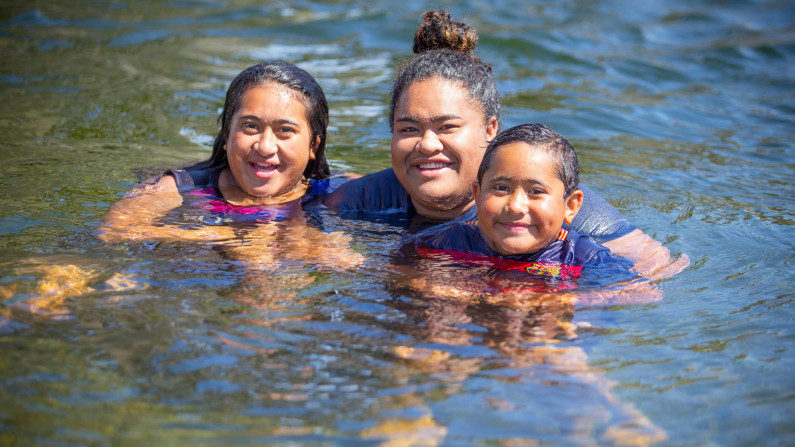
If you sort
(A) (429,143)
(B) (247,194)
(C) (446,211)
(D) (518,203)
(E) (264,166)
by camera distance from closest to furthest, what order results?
(D) (518,203) < (A) (429,143) < (C) (446,211) < (E) (264,166) < (B) (247,194)

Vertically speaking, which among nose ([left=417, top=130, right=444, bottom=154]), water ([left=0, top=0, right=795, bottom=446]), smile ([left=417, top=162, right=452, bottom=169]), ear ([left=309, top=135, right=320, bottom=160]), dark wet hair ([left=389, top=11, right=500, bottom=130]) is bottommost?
water ([left=0, top=0, right=795, bottom=446])

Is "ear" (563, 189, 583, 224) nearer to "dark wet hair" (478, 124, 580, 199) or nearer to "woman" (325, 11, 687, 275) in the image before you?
"dark wet hair" (478, 124, 580, 199)

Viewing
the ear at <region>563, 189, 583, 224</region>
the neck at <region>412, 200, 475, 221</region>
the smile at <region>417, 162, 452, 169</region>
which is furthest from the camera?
the neck at <region>412, 200, 475, 221</region>

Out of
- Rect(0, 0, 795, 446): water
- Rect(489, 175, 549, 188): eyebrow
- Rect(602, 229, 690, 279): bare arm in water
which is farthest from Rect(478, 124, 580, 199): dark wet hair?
Rect(0, 0, 795, 446): water

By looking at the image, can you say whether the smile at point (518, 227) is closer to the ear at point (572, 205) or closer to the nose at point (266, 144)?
the ear at point (572, 205)

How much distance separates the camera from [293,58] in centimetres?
1108

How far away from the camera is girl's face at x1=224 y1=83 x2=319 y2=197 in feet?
17.8

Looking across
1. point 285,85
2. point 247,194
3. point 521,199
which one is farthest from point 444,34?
point 247,194

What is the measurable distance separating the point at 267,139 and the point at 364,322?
76.5 inches

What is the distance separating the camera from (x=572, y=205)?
463 cm

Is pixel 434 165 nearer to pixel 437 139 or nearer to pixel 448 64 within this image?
pixel 437 139

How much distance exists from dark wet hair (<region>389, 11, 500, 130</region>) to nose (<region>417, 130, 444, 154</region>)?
0.36 metres

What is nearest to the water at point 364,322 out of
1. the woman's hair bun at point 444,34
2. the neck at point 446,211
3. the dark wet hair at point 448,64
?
the neck at point 446,211

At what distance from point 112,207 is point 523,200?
110 inches
